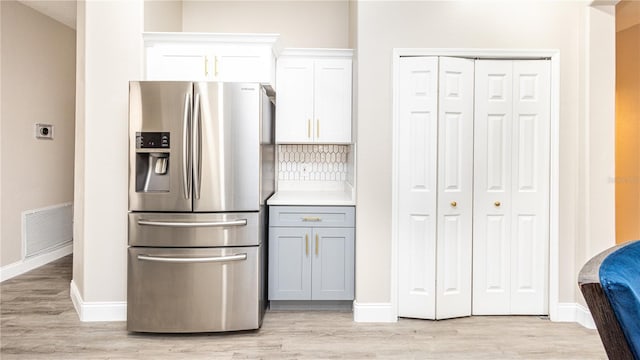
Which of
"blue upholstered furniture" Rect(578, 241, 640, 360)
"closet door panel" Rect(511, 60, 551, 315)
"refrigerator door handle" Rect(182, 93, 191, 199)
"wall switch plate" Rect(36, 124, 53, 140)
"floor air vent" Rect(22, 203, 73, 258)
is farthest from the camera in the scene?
"wall switch plate" Rect(36, 124, 53, 140)

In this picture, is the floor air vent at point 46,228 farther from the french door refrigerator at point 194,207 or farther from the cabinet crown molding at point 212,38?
the cabinet crown molding at point 212,38

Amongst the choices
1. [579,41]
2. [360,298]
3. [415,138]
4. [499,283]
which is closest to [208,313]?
[360,298]

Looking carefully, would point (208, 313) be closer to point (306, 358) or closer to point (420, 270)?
point (306, 358)

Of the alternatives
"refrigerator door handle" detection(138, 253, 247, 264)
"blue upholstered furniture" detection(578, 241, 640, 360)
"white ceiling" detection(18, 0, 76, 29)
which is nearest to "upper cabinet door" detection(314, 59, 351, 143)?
"refrigerator door handle" detection(138, 253, 247, 264)

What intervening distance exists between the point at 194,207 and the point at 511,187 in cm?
231

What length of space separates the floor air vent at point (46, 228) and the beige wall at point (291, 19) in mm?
2775

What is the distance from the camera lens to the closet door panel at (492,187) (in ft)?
10.6

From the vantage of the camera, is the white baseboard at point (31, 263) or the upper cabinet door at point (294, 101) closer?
the upper cabinet door at point (294, 101)

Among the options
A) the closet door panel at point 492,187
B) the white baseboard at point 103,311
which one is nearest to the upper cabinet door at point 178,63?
the white baseboard at point 103,311

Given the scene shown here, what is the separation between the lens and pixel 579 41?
10.6 feet

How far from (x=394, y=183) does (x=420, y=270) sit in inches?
26.8

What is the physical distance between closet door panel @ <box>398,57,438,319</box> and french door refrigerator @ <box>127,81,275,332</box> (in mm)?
1076

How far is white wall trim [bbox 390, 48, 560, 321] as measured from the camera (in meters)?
3.20

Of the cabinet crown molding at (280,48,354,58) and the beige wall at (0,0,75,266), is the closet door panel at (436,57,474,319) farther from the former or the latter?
the beige wall at (0,0,75,266)
